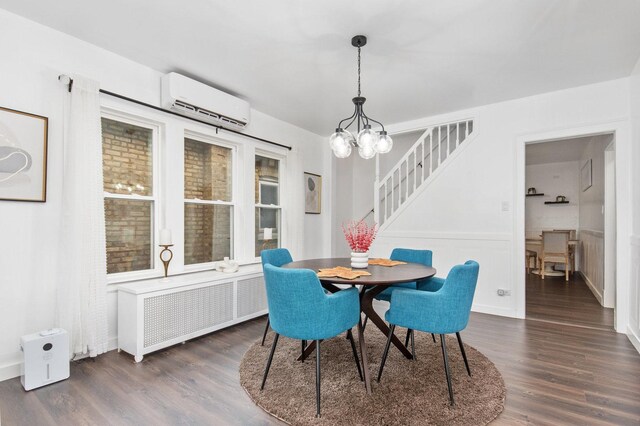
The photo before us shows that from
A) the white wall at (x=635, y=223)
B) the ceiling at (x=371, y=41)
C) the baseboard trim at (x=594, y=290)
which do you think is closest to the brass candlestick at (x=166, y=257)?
the ceiling at (x=371, y=41)

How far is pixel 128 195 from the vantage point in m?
3.06

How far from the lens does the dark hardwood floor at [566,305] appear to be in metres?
3.72

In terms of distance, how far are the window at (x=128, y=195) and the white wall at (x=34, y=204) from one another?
33 cm

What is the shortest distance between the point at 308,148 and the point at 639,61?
12.6 feet

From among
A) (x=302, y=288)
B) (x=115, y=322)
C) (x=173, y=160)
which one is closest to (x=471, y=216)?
(x=302, y=288)

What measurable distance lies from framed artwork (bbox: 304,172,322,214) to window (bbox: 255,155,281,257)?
20.1 inches

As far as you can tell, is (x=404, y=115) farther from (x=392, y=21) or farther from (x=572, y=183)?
(x=572, y=183)

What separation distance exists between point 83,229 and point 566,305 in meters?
5.53

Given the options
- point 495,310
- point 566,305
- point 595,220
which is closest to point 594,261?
point 595,220

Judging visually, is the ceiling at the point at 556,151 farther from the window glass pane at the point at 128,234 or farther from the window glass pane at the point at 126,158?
the window glass pane at the point at 128,234

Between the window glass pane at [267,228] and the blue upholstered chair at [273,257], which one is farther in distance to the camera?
the window glass pane at [267,228]

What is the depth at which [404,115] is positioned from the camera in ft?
14.8

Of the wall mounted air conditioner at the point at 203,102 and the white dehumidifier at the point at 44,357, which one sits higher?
the wall mounted air conditioner at the point at 203,102

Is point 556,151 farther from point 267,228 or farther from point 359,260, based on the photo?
point 359,260
